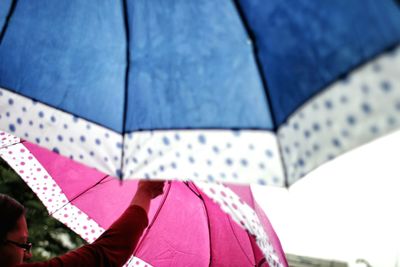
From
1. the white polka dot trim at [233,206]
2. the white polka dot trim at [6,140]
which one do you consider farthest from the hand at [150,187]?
the white polka dot trim at [6,140]

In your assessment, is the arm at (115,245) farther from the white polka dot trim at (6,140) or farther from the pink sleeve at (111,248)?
the white polka dot trim at (6,140)

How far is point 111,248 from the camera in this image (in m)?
1.51

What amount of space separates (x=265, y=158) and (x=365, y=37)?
18.4 inches

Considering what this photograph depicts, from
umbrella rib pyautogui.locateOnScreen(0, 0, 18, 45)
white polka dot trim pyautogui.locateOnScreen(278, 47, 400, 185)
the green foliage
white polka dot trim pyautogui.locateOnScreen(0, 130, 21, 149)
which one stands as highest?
umbrella rib pyautogui.locateOnScreen(0, 0, 18, 45)

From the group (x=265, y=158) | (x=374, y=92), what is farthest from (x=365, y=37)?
(x=265, y=158)

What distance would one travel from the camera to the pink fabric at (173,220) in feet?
7.80

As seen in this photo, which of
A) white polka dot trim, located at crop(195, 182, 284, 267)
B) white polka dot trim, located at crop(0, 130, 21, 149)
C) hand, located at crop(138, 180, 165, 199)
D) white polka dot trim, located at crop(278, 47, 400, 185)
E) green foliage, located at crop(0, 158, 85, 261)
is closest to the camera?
white polka dot trim, located at crop(278, 47, 400, 185)

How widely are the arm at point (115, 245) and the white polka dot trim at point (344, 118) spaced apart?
85cm

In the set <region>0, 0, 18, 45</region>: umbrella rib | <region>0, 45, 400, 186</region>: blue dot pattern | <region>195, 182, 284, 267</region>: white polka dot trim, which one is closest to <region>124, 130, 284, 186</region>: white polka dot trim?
<region>0, 45, 400, 186</region>: blue dot pattern

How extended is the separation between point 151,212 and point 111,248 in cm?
95

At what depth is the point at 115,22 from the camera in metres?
1.30

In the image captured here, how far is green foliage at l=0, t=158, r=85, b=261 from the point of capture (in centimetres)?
409

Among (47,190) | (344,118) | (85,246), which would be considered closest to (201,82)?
(344,118)

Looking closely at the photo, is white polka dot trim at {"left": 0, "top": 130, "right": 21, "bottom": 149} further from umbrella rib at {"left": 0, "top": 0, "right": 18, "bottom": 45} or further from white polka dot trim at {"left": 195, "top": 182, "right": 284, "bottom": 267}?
white polka dot trim at {"left": 195, "top": 182, "right": 284, "bottom": 267}
